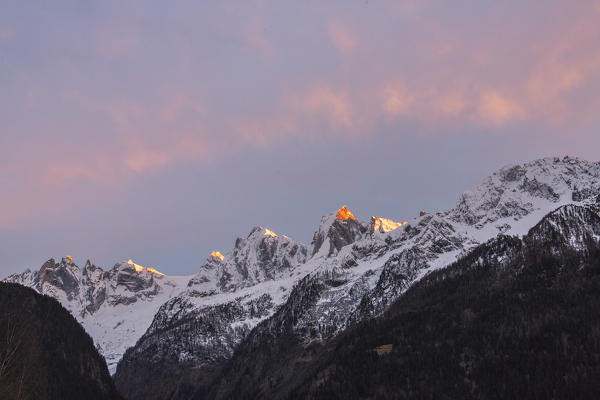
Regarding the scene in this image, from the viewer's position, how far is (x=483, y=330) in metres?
200

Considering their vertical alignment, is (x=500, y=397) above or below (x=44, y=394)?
below

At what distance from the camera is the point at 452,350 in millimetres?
191625

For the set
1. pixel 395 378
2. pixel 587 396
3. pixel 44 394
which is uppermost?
pixel 44 394

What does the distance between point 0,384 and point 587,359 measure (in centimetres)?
15475

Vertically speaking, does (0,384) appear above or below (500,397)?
above

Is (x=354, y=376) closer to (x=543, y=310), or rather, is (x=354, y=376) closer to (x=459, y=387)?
(x=459, y=387)

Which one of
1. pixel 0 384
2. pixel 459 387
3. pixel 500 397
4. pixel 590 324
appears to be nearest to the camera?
pixel 0 384

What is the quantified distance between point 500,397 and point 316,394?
208ft

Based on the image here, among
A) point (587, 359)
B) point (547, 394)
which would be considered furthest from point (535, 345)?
point (547, 394)

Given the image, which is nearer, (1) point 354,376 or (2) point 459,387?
(2) point 459,387

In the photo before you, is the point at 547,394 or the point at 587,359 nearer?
the point at 547,394

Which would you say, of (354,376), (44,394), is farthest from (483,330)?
(44,394)

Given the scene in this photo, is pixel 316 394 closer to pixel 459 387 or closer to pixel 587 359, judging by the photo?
pixel 459 387

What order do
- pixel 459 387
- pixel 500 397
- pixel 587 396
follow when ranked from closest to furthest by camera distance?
pixel 587 396 < pixel 500 397 < pixel 459 387
